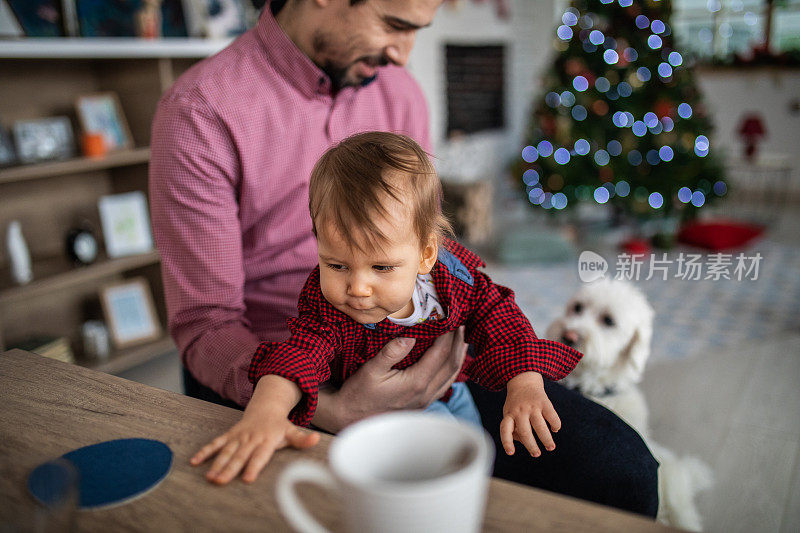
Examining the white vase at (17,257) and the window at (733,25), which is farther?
the window at (733,25)

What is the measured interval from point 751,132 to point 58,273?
16.6 feet

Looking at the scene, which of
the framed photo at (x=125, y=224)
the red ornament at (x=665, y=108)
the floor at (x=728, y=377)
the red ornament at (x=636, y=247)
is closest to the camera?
the floor at (x=728, y=377)

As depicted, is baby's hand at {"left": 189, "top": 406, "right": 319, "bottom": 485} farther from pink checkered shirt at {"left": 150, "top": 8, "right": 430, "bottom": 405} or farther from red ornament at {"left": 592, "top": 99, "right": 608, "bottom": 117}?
red ornament at {"left": 592, "top": 99, "right": 608, "bottom": 117}

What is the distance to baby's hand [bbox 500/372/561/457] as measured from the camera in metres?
0.72

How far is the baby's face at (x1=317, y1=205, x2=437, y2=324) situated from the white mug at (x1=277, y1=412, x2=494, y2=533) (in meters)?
0.37

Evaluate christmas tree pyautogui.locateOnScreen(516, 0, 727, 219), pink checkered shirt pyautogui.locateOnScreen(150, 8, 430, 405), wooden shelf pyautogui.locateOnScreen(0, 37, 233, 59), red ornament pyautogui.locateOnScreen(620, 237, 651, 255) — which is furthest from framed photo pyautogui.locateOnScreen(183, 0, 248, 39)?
red ornament pyautogui.locateOnScreen(620, 237, 651, 255)

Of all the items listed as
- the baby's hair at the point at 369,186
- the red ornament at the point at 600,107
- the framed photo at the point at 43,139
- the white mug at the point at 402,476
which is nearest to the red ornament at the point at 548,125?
the red ornament at the point at 600,107

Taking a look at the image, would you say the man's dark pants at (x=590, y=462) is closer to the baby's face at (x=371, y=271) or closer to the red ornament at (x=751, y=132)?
the baby's face at (x=371, y=271)

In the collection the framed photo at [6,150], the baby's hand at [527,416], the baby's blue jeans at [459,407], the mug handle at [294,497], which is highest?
the framed photo at [6,150]

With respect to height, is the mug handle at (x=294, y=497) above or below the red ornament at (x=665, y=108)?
below

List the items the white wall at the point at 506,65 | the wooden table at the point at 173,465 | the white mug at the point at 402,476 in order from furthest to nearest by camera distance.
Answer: the white wall at the point at 506,65 → the wooden table at the point at 173,465 → the white mug at the point at 402,476

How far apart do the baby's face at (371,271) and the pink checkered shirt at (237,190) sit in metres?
0.31

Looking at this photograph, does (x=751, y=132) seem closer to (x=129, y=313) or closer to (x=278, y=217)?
(x=129, y=313)

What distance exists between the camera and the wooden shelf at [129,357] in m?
2.56
